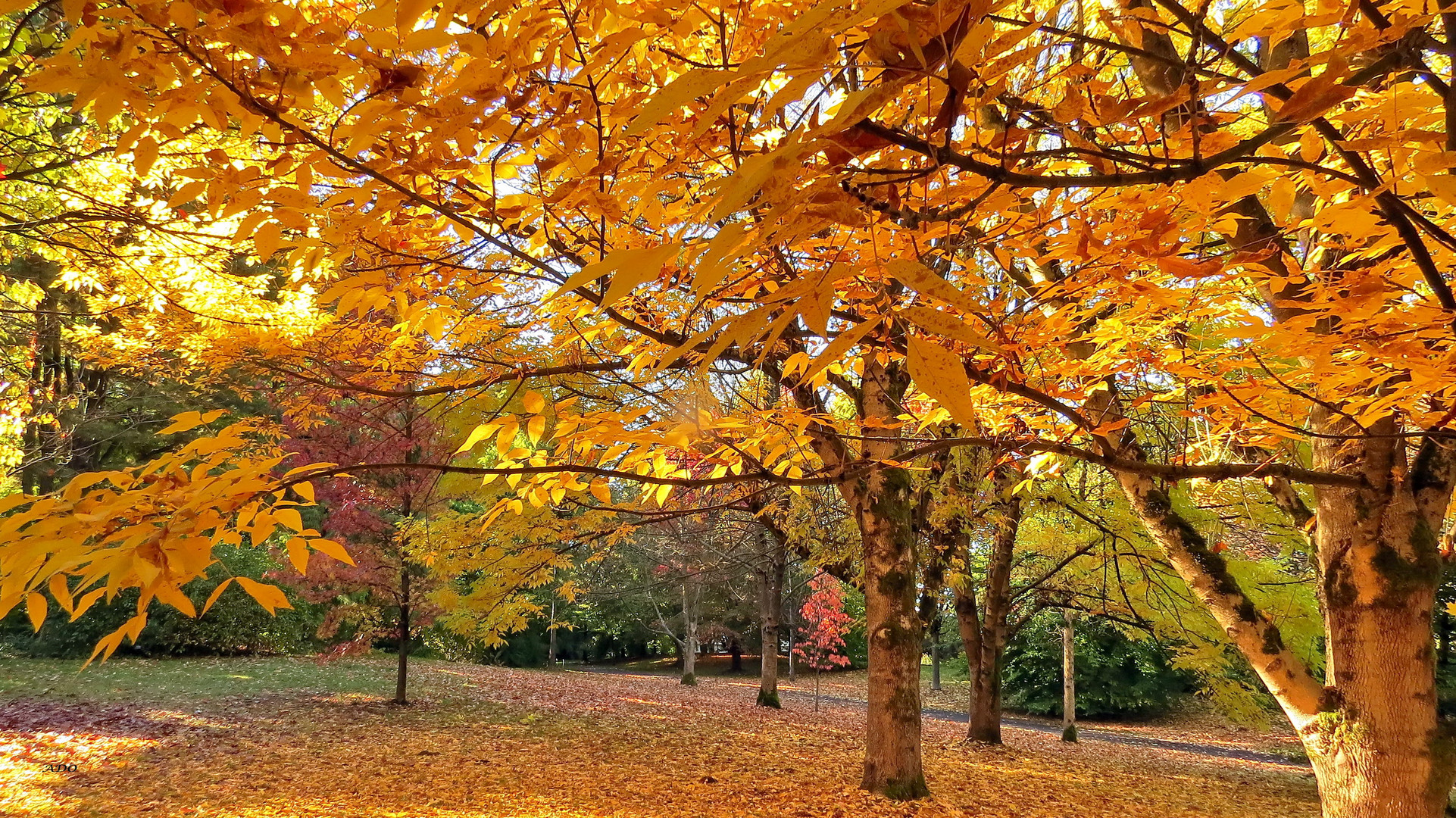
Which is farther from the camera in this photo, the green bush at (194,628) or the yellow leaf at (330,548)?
the green bush at (194,628)

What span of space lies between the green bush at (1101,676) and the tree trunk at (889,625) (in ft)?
45.0

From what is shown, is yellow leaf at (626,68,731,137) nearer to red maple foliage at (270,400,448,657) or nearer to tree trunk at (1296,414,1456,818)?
tree trunk at (1296,414,1456,818)

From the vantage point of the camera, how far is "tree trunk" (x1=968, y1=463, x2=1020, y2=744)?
834 cm

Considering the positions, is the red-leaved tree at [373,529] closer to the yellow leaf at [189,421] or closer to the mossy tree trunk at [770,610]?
the mossy tree trunk at [770,610]

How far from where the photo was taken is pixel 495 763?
637cm

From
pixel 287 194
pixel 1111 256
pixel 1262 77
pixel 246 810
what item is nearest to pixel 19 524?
pixel 287 194

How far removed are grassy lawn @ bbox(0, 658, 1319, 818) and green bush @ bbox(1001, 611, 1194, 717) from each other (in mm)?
6846

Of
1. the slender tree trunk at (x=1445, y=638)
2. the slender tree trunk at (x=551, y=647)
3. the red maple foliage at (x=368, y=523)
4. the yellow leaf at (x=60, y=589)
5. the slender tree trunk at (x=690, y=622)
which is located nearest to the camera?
the yellow leaf at (x=60, y=589)

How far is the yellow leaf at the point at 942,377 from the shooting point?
645mm

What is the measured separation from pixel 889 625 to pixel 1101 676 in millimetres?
15722

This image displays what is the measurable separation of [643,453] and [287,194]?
42.1 inches

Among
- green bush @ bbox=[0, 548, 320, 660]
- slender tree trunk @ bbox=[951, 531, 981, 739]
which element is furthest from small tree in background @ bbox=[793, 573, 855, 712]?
green bush @ bbox=[0, 548, 320, 660]

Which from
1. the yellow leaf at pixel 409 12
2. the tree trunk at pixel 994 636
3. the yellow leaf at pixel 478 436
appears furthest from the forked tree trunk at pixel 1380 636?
the tree trunk at pixel 994 636

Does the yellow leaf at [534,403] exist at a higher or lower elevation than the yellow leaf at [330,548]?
higher
